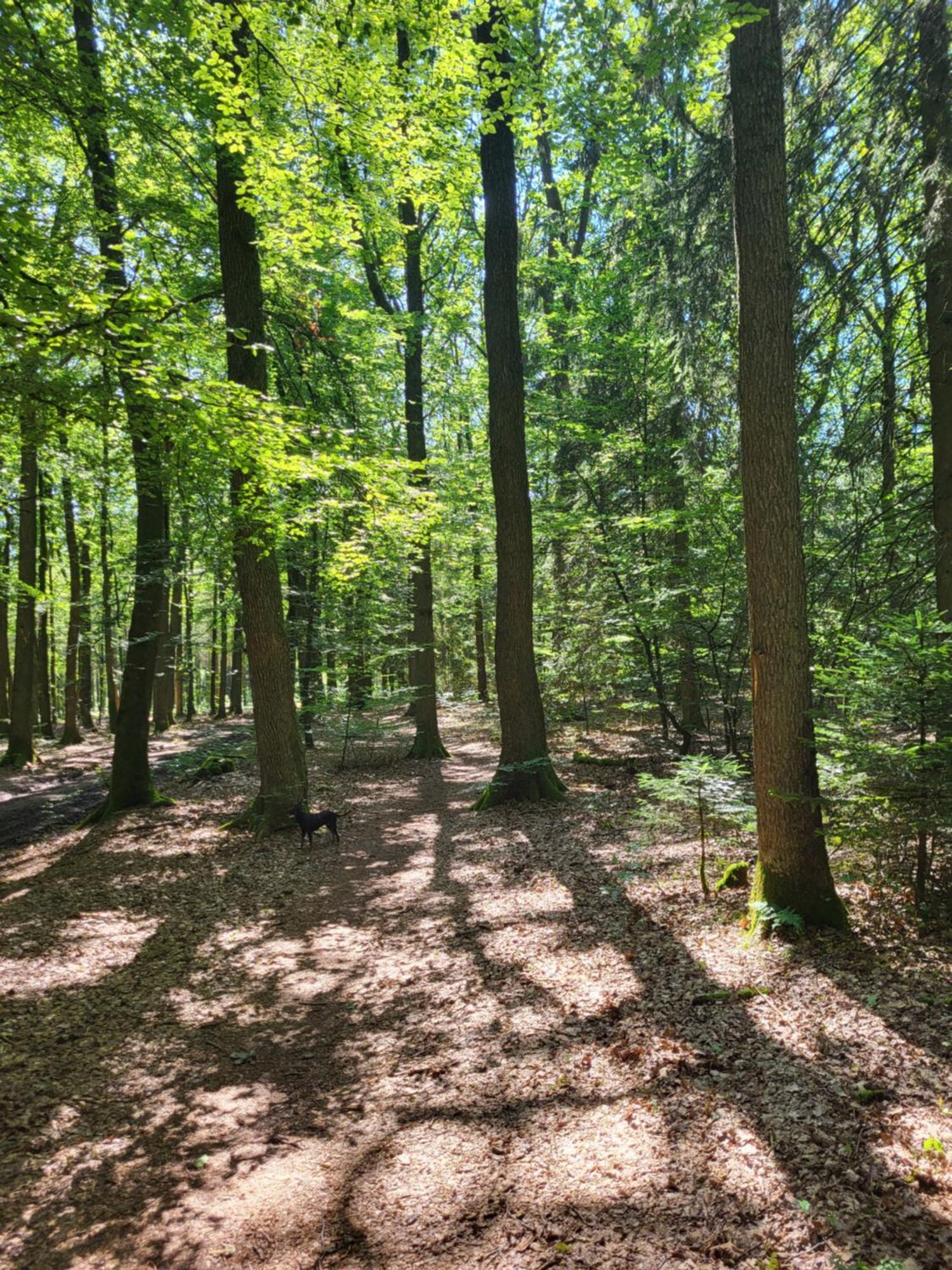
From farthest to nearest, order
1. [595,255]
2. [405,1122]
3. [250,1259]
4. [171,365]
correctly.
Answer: [595,255] < [171,365] < [405,1122] < [250,1259]

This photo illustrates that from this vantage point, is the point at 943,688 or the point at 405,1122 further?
the point at 943,688

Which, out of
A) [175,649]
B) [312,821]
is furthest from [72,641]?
[312,821]

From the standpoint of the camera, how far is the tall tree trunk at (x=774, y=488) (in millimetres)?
4578

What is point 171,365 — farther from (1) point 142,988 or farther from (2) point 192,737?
(2) point 192,737

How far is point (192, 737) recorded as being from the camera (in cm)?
1908

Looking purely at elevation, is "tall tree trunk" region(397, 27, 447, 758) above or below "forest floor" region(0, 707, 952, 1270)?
above

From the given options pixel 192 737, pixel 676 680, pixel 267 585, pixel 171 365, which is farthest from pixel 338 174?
pixel 192 737

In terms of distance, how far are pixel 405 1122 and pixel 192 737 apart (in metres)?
17.7

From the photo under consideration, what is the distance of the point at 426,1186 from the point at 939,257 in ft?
26.0

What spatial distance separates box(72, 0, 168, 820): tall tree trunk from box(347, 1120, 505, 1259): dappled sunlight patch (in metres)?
5.76

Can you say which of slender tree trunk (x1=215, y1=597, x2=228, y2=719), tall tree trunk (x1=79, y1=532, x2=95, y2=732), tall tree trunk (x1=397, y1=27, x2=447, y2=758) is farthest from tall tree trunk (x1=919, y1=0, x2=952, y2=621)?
tall tree trunk (x1=79, y1=532, x2=95, y2=732)

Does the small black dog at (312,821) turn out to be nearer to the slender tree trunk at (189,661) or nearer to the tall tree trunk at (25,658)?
the tall tree trunk at (25,658)

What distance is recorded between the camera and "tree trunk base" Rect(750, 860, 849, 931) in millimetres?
4484

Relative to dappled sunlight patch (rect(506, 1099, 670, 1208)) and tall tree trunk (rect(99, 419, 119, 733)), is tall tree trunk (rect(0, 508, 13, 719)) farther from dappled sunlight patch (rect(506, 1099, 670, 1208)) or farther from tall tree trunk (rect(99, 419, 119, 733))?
dappled sunlight patch (rect(506, 1099, 670, 1208))
